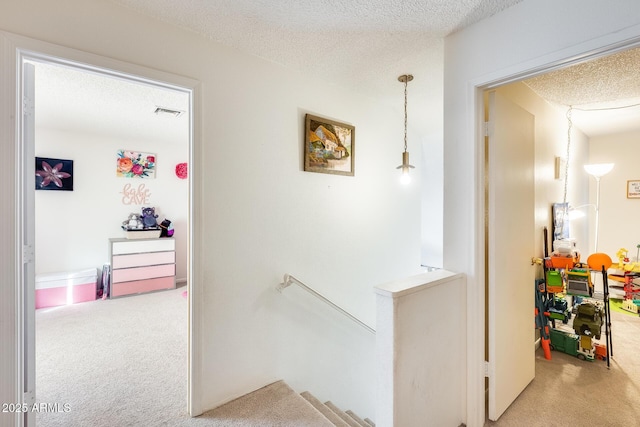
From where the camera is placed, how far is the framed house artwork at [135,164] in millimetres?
4539

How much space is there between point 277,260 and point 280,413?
100 cm

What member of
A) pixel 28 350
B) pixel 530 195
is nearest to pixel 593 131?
pixel 530 195

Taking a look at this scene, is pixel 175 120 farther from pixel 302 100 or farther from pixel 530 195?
pixel 530 195

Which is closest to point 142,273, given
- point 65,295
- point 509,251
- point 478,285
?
point 65,295

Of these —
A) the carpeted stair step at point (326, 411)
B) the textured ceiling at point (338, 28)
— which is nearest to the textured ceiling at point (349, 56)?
the textured ceiling at point (338, 28)

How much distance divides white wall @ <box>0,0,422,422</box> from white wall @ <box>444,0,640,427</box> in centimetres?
84

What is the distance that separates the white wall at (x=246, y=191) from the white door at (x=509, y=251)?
1.09 meters

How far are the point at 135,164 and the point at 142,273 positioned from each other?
176cm

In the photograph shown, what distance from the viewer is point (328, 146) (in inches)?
101

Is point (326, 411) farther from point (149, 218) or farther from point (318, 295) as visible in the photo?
point (149, 218)

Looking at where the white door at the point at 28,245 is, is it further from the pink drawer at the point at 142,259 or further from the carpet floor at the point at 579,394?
the pink drawer at the point at 142,259

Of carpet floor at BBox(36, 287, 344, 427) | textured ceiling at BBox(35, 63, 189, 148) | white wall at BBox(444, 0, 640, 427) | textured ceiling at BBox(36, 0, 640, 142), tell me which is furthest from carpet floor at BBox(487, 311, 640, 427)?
textured ceiling at BBox(35, 63, 189, 148)

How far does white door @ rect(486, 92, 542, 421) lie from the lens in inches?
70.0

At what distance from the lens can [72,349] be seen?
105 inches
